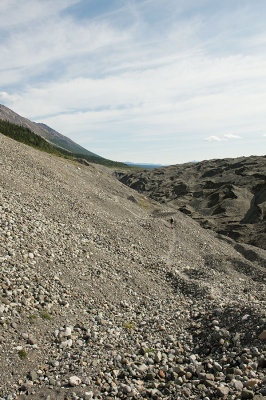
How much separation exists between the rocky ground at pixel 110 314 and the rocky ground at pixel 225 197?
Answer: 2985 centimetres

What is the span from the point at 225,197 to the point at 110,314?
75473mm

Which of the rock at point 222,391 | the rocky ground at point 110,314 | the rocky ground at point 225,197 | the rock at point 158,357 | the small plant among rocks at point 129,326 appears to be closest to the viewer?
the rock at point 222,391

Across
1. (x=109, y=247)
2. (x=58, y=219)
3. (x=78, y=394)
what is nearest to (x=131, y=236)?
(x=109, y=247)

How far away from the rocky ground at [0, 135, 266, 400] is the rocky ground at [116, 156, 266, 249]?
29.8 meters

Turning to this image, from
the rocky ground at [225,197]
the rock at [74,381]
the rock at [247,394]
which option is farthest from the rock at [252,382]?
the rocky ground at [225,197]

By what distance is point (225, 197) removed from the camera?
3408 inches

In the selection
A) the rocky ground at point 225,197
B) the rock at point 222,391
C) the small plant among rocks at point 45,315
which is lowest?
the small plant among rocks at point 45,315

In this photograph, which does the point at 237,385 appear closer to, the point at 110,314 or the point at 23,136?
the point at 110,314

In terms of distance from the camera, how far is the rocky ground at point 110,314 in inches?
440

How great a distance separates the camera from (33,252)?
1967 centimetres

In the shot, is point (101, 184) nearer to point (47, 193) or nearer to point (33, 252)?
point (47, 193)

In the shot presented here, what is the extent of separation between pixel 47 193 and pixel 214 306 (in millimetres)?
22944

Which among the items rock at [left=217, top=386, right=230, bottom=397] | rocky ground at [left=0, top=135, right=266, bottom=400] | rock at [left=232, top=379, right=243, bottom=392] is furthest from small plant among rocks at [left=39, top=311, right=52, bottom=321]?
rock at [left=232, top=379, right=243, bottom=392]

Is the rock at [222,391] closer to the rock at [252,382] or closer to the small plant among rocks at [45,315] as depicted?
the rock at [252,382]
